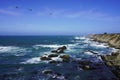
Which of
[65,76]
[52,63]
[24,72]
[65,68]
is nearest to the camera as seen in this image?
[65,76]

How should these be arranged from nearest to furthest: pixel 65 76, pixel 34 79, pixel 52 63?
pixel 34 79 → pixel 65 76 → pixel 52 63

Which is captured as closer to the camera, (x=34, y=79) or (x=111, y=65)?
(x=34, y=79)

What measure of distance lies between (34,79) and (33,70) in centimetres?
471

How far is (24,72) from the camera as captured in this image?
2617 cm

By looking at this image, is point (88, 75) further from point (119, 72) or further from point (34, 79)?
point (34, 79)

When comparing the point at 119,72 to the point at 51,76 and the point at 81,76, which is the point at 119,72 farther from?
the point at 51,76

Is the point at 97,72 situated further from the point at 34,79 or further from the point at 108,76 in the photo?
the point at 34,79

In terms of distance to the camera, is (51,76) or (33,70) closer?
(51,76)

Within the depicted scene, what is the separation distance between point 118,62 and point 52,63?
11.7 meters

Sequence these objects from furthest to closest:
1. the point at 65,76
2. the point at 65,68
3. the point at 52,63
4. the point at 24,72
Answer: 1. the point at 52,63
2. the point at 65,68
3. the point at 24,72
4. the point at 65,76

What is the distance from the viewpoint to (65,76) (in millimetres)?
24266

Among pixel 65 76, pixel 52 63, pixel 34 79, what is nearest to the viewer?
pixel 34 79

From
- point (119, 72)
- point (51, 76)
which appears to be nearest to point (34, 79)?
point (51, 76)

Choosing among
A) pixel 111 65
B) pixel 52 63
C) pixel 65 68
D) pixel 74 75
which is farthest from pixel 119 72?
pixel 52 63
